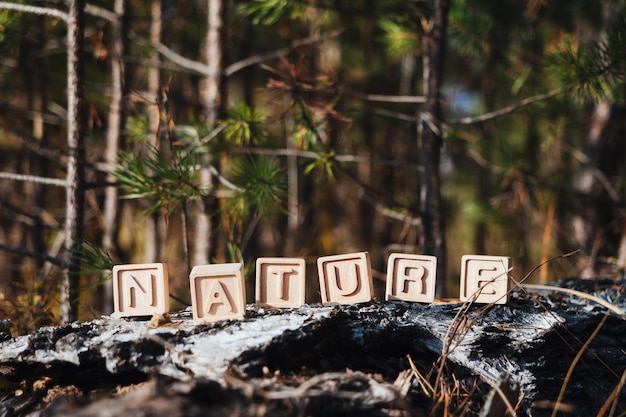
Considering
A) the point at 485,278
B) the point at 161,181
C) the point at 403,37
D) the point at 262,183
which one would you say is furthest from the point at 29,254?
the point at 403,37

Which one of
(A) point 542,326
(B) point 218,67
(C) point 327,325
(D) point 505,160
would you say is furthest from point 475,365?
(D) point 505,160

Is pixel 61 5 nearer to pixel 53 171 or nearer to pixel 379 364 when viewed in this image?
pixel 53 171

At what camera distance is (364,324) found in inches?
64.1

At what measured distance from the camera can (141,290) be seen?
5.83 feet

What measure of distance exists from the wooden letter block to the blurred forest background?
0.36m

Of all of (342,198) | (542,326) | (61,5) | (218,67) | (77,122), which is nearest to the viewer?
(542,326)

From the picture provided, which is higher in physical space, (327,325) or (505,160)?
(505,160)

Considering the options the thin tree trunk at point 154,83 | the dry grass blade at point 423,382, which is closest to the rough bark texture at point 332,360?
the dry grass blade at point 423,382

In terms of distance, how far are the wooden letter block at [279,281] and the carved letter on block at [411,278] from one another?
0.30 m

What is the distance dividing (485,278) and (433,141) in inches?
34.5

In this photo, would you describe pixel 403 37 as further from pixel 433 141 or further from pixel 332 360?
pixel 332 360

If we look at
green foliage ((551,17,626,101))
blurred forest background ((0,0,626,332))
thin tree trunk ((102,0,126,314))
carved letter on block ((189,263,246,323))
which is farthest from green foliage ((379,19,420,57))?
carved letter on block ((189,263,246,323))

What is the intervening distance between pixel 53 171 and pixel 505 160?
3522mm

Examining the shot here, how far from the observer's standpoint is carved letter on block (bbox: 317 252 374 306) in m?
1.78
